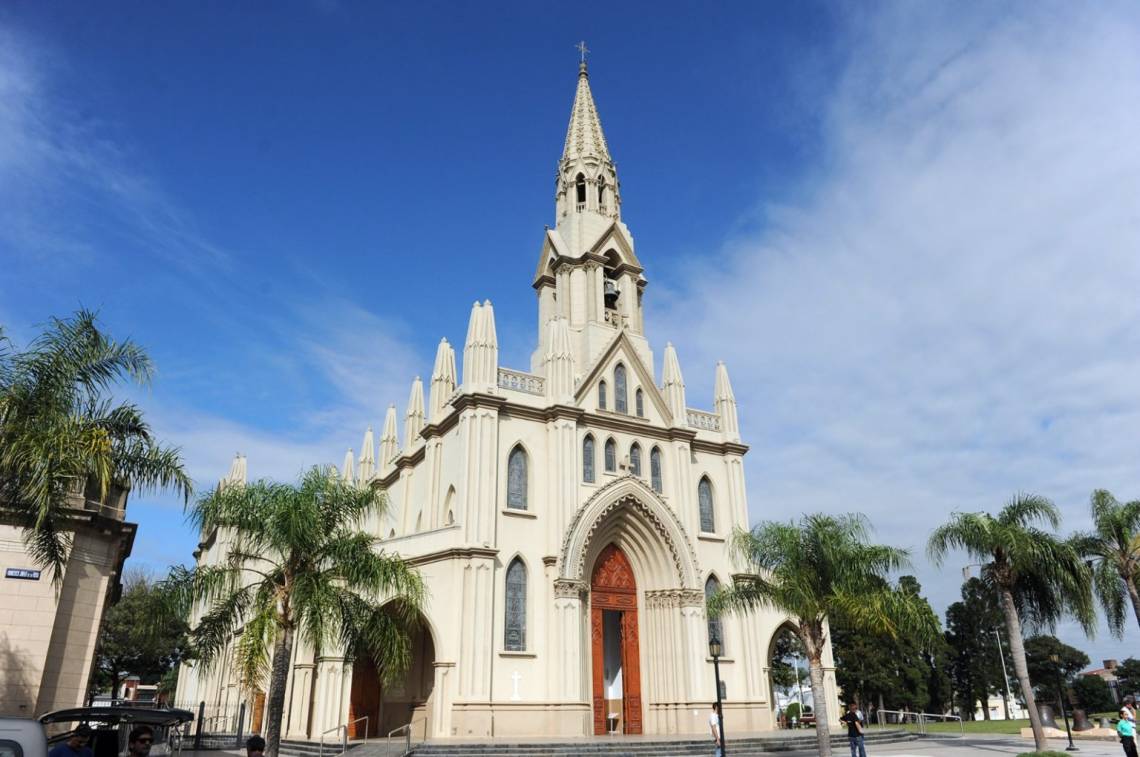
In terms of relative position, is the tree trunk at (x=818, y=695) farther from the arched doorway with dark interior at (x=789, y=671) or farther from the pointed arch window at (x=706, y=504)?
the arched doorway with dark interior at (x=789, y=671)

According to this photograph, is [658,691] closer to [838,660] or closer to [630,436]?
[630,436]

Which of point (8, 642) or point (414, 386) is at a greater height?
point (414, 386)

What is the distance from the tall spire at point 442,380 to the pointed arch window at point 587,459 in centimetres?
607

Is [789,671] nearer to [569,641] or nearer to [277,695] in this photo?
[569,641]

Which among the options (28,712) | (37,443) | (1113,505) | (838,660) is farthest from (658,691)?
(838,660)

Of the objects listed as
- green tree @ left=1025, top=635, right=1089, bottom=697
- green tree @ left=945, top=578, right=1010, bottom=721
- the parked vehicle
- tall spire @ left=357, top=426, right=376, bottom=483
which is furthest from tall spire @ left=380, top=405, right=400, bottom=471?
green tree @ left=1025, top=635, right=1089, bottom=697

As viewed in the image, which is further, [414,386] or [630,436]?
[414,386]

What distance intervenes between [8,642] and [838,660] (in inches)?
1892

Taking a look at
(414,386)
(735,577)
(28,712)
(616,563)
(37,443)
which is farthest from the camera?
(414,386)

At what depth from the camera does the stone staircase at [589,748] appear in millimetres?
20688

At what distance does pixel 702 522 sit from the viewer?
1253 inches

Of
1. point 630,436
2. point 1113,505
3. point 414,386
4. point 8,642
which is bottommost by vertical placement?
point 8,642

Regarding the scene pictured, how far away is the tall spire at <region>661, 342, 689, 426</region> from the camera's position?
32.6 m

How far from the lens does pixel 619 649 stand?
1218 inches
